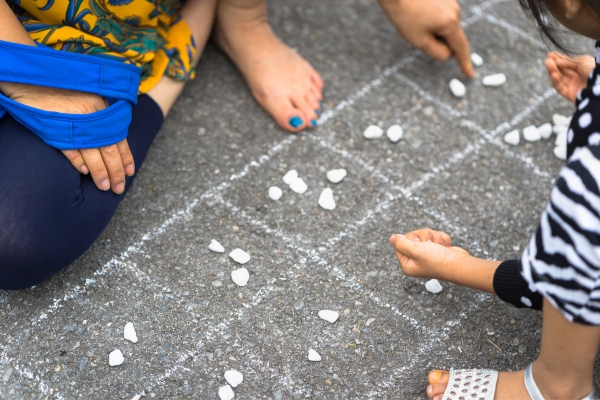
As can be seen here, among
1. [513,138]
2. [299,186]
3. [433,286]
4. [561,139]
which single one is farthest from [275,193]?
[561,139]

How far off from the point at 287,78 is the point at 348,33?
0.34 m

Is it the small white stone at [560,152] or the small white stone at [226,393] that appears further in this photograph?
the small white stone at [560,152]

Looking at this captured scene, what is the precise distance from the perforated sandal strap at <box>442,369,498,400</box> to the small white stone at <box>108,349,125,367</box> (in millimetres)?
600

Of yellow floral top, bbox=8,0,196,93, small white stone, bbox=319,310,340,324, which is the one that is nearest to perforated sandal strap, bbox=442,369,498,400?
small white stone, bbox=319,310,340,324

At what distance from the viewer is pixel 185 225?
4.60 feet

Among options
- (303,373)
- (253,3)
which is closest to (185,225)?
(303,373)

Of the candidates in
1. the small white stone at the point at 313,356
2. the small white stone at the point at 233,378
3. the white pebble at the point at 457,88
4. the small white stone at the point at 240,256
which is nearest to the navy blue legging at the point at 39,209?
the small white stone at the point at 240,256

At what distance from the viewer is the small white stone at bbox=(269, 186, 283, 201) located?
57.4 inches

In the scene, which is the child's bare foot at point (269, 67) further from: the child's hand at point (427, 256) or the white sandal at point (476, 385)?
the white sandal at point (476, 385)

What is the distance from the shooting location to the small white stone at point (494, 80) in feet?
5.67

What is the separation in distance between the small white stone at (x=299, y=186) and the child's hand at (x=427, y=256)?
354 mm

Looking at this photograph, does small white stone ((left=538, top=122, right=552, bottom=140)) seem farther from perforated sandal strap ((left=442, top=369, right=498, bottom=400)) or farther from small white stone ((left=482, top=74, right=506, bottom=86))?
perforated sandal strap ((left=442, top=369, right=498, bottom=400))

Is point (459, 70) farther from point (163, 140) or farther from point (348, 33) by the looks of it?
point (163, 140)

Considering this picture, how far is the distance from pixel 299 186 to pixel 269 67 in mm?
379
